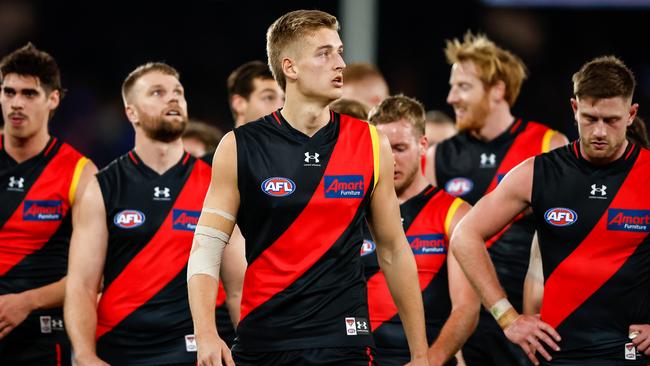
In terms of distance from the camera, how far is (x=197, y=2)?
1336cm

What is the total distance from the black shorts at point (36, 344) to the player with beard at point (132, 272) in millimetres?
597

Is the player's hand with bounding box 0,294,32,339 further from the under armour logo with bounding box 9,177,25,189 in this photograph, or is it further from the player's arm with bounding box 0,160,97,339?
the under armour logo with bounding box 9,177,25,189

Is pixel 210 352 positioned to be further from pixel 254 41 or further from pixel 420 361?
pixel 254 41

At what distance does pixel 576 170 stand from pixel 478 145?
1.97m

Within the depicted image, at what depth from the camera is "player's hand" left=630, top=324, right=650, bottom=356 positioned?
4.75 metres

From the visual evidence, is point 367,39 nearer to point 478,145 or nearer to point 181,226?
point 478,145

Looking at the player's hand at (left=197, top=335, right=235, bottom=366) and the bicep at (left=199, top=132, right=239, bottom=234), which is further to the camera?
the bicep at (left=199, top=132, right=239, bottom=234)

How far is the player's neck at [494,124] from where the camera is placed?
271 inches

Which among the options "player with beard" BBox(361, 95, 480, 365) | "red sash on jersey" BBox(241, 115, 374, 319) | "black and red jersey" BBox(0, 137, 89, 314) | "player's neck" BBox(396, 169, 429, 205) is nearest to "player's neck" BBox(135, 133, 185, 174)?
"black and red jersey" BBox(0, 137, 89, 314)

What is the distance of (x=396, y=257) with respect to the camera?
4383mm

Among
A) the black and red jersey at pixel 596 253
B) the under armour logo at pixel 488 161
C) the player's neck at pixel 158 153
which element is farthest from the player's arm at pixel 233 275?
the under armour logo at pixel 488 161

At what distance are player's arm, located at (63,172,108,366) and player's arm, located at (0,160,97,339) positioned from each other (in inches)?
15.4

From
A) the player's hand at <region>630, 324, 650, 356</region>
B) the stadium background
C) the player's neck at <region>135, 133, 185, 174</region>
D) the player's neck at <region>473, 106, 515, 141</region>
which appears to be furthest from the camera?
the stadium background

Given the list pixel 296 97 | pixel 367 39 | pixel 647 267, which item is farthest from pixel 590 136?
pixel 367 39
